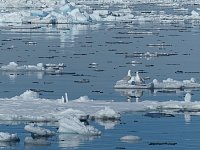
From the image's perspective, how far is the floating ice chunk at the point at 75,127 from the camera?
13.2 meters

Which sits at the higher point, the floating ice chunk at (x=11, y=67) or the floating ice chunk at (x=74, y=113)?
the floating ice chunk at (x=74, y=113)

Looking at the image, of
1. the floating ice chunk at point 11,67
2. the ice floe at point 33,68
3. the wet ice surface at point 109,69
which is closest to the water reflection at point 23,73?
the wet ice surface at point 109,69

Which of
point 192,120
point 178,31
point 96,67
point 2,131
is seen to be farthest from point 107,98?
point 178,31

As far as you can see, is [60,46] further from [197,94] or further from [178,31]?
[197,94]

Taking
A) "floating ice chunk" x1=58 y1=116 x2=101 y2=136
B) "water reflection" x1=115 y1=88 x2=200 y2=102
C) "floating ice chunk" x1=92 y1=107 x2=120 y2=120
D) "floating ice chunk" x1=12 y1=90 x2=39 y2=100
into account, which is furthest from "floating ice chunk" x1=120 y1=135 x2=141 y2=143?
"water reflection" x1=115 y1=88 x2=200 y2=102

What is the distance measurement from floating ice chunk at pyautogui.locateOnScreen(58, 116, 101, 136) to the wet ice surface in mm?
91

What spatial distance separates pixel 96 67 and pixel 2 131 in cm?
1041

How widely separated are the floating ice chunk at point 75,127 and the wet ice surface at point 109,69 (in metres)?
0.09

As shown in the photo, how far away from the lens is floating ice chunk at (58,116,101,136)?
13180 mm

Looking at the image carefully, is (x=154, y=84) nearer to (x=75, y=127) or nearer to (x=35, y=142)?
(x=75, y=127)

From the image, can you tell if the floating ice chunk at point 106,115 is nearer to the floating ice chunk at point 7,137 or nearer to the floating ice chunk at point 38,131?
the floating ice chunk at point 38,131

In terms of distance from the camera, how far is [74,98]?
57.4 feet

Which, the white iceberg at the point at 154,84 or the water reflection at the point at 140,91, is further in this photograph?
the white iceberg at the point at 154,84

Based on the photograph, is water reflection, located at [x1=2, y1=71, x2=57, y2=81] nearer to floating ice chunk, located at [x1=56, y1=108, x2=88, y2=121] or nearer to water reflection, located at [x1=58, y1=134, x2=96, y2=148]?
floating ice chunk, located at [x1=56, y1=108, x2=88, y2=121]
